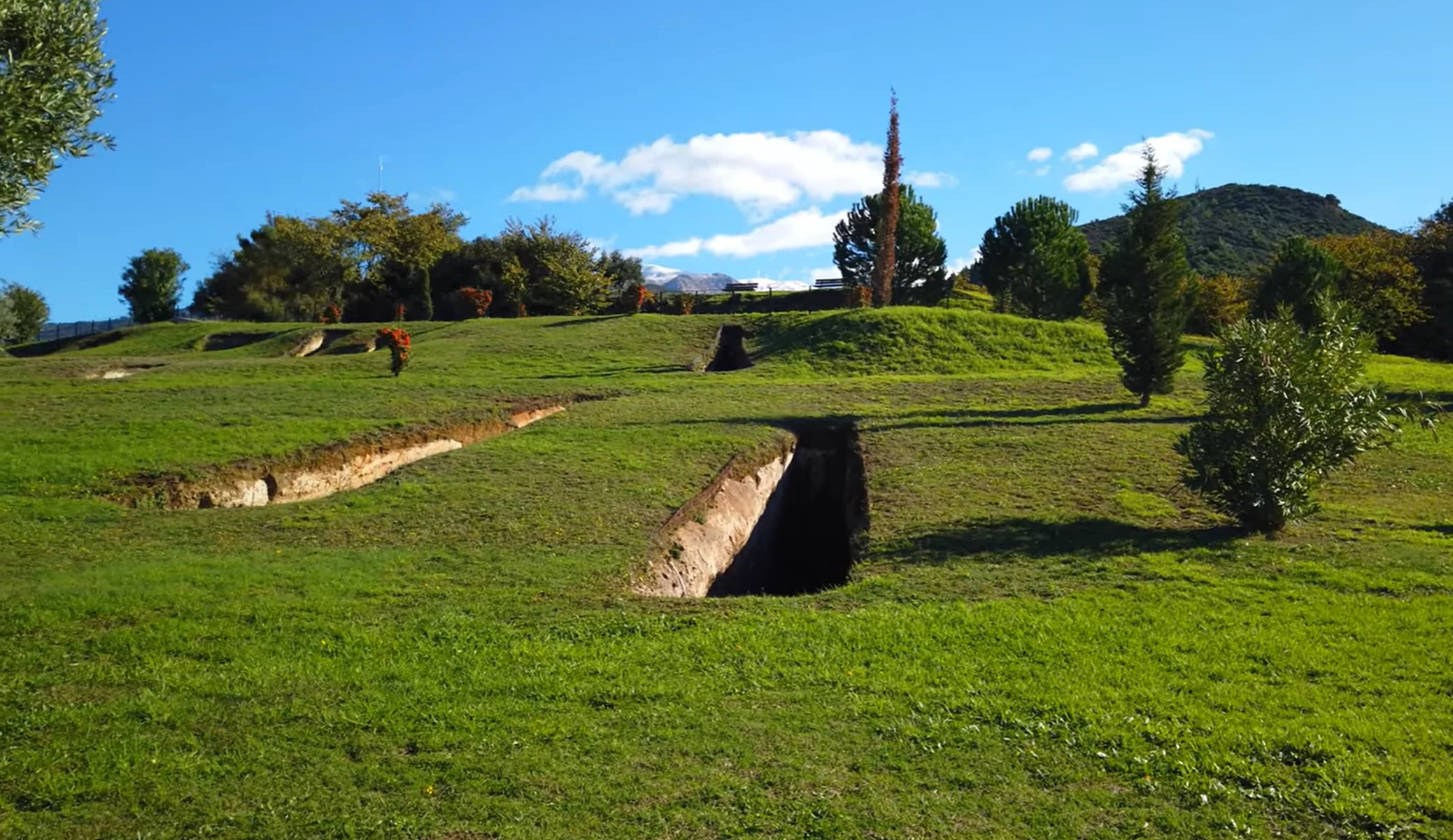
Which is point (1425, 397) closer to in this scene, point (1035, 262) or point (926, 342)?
point (926, 342)

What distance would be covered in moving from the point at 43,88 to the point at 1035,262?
62.5m

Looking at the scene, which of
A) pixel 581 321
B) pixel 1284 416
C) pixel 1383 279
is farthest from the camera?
pixel 1383 279

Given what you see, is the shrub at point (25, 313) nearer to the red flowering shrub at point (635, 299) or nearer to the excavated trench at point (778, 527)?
the red flowering shrub at point (635, 299)

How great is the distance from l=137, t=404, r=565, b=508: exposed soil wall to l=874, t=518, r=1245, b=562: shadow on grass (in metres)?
12.4

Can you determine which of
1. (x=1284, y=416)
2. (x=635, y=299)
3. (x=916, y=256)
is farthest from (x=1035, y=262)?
(x=1284, y=416)

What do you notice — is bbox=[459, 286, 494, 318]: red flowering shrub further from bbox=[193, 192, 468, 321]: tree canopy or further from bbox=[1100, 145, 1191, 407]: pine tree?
bbox=[1100, 145, 1191, 407]: pine tree

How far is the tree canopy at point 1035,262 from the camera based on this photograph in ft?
219

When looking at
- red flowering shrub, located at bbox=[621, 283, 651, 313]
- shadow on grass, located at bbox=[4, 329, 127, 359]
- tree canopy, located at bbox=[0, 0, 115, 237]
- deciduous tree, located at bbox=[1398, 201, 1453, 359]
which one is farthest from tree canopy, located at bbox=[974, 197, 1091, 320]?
tree canopy, located at bbox=[0, 0, 115, 237]

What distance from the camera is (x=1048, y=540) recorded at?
17.8 meters

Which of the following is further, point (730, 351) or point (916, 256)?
point (916, 256)

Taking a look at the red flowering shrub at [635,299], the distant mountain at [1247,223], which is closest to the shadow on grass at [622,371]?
the red flowering shrub at [635,299]

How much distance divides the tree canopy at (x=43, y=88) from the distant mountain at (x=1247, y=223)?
114 metres

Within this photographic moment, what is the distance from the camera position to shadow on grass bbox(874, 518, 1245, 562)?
1692cm

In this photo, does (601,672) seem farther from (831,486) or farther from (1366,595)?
(831,486)
